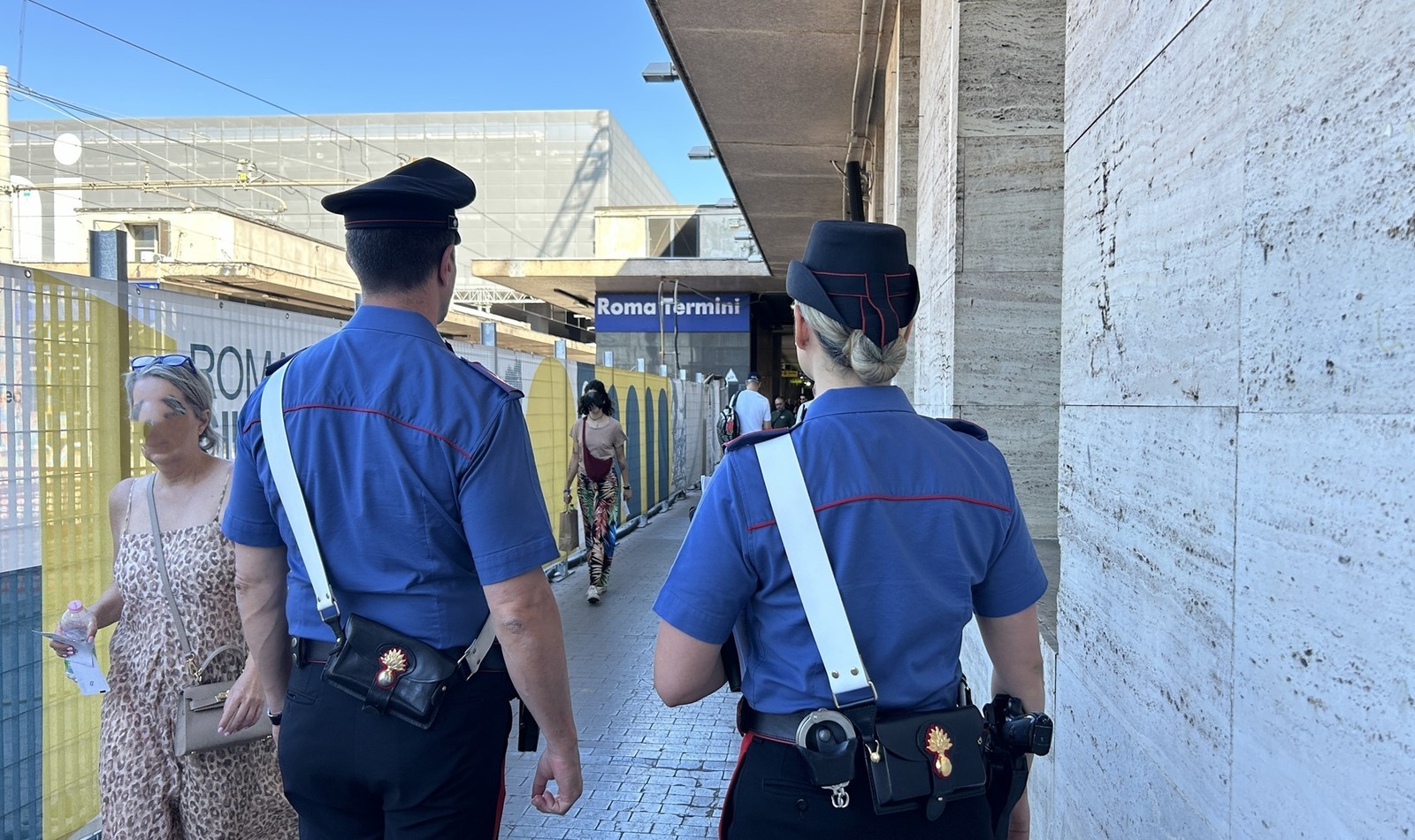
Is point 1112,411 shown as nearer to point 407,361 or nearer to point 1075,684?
point 1075,684

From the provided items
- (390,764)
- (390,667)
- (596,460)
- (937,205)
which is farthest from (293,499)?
(596,460)

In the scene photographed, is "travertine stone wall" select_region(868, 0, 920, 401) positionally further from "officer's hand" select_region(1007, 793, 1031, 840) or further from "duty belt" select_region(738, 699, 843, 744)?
"duty belt" select_region(738, 699, 843, 744)

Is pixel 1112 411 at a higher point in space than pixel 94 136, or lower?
lower

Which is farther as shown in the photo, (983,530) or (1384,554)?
(983,530)

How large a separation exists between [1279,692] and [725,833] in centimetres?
101

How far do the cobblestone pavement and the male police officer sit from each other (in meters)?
2.20

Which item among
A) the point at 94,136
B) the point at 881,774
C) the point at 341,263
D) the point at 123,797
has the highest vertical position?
the point at 94,136

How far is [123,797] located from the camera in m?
2.62

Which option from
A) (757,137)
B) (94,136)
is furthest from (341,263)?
(94,136)

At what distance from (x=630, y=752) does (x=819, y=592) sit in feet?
12.1

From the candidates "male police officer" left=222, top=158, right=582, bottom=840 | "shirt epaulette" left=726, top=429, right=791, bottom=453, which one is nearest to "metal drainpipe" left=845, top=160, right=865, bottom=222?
"male police officer" left=222, top=158, right=582, bottom=840

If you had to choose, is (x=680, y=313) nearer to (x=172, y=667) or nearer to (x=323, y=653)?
(x=172, y=667)

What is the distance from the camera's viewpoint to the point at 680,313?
29.8 metres

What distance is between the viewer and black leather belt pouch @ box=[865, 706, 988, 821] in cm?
159
